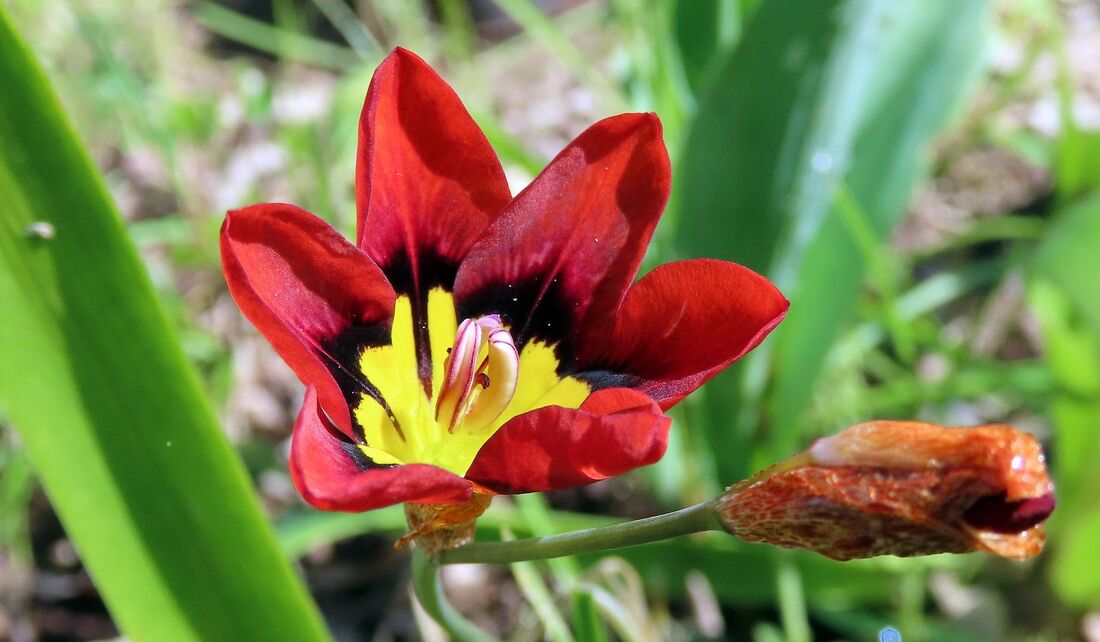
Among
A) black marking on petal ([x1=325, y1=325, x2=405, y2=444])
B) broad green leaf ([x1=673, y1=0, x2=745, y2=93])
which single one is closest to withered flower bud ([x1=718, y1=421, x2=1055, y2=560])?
black marking on petal ([x1=325, y1=325, x2=405, y2=444])

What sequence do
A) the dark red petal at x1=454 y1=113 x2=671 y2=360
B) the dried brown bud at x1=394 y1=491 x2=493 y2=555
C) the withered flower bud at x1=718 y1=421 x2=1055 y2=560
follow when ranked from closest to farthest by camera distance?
the withered flower bud at x1=718 y1=421 x2=1055 y2=560 → the dried brown bud at x1=394 y1=491 x2=493 y2=555 → the dark red petal at x1=454 y1=113 x2=671 y2=360

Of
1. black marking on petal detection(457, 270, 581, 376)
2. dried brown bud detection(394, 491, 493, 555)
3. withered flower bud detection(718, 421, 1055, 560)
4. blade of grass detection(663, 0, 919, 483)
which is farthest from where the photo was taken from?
blade of grass detection(663, 0, 919, 483)

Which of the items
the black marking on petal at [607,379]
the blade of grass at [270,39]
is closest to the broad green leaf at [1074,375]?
the black marking on petal at [607,379]

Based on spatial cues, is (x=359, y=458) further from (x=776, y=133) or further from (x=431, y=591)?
(x=776, y=133)

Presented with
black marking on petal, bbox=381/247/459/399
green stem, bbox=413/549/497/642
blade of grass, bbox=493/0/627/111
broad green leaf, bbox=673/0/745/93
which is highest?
blade of grass, bbox=493/0/627/111

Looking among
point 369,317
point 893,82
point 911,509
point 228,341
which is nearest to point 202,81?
point 228,341

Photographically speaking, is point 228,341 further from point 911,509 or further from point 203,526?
point 911,509

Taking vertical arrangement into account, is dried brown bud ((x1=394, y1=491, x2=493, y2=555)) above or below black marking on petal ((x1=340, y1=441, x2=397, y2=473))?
below

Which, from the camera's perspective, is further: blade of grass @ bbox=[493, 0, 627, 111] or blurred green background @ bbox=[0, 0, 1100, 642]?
blade of grass @ bbox=[493, 0, 627, 111]

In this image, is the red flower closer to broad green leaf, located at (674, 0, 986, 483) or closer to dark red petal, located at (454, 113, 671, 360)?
dark red petal, located at (454, 113, 671, 360)
